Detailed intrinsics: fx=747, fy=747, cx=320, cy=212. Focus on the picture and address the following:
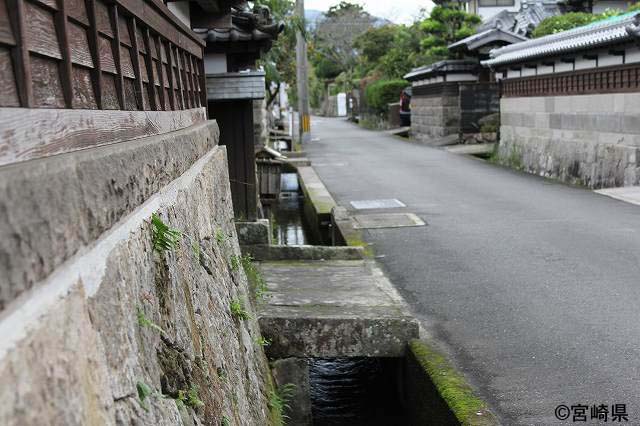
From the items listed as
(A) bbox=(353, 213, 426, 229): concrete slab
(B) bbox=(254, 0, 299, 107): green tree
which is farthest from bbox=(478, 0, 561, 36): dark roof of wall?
(A) bbox=(353, 213, 426, 229): concrete slab

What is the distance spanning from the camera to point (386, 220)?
1250 cm

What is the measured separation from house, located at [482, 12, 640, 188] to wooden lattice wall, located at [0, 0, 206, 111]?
10865 millimetres

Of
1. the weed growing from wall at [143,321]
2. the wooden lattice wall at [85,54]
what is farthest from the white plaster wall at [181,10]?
the weed growing from wall at [143,321]

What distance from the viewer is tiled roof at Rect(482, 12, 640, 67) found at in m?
14.0

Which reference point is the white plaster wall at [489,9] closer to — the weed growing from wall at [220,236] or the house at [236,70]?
the house at [236,70]

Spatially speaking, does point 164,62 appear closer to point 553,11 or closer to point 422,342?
point 422,342

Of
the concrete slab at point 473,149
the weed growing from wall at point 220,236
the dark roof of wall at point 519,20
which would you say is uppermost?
the dark roof of wall at point 519,20

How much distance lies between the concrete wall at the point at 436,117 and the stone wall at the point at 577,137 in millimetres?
7395

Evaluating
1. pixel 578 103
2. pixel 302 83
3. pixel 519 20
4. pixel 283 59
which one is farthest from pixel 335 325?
pixel 283 59

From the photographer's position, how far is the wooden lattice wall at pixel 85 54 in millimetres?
2105

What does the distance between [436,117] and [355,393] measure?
24191 mm

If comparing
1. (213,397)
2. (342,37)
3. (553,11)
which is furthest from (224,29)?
(342,37)

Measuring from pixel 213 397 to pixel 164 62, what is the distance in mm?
2628

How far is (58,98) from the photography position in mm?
2553
